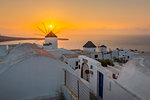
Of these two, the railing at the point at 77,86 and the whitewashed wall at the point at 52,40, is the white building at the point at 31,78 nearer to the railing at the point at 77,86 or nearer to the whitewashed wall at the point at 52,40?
the railing at the point at 77,86

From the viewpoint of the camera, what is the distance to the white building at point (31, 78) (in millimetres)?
3170

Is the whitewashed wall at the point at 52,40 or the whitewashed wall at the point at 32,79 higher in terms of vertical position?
the whitewashed wall at the point at 52,40

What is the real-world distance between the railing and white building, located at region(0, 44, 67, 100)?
24 cm

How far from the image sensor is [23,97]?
10.8 ft

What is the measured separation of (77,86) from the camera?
3027mm

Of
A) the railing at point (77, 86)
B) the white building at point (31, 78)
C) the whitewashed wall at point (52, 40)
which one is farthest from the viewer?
the whitewashed wall at point (52, 40)

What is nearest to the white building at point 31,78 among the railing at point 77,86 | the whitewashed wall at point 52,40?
the railing at point 77,86

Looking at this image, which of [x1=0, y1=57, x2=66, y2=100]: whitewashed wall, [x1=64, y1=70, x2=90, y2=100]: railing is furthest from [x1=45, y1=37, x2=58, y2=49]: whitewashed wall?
[x1=64, y1=70, x2=90, y2=100]: railing

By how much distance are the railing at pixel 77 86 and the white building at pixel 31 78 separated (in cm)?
24

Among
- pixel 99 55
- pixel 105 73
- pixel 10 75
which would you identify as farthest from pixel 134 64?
pixel 99 55

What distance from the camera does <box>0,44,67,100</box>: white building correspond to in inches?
125

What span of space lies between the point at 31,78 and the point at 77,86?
129cm

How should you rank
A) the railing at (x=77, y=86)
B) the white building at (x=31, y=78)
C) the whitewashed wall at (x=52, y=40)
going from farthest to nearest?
the whitewashed wall at (x=52, y=40), the white building at (x=31, y=78), the railing at (x=77, y=86)

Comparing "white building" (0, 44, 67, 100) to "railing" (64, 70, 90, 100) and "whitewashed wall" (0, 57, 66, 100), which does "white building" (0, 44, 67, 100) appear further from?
"railing" (64, 70, 90, 100)
